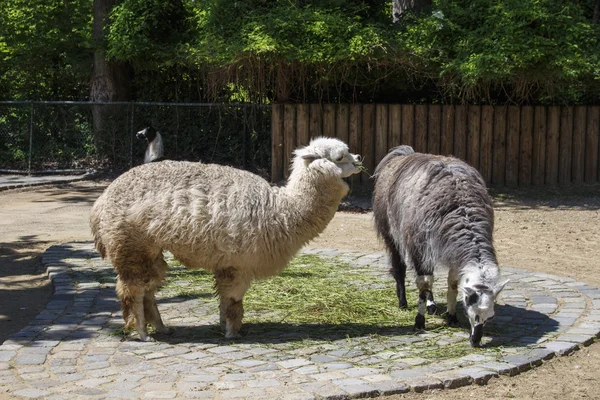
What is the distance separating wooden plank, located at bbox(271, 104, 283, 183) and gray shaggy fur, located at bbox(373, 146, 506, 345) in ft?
29.6

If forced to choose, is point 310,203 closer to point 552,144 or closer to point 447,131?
point 447,131

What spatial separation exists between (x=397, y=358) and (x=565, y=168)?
11753 mm

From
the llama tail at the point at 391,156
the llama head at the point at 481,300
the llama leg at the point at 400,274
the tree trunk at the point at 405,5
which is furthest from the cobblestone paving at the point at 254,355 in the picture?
the tree trunk at the point at 405,5

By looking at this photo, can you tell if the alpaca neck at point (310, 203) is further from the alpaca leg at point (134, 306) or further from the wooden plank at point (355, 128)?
the wooden plank at point (355, 128)

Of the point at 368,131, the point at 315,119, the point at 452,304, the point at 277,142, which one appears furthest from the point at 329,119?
the point at 452,304

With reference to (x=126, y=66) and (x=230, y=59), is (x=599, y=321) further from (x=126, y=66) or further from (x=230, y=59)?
(x=126, y=66)

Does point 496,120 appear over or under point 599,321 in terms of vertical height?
over

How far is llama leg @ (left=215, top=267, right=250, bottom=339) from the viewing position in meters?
6.52

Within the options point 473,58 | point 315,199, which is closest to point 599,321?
point 315,199

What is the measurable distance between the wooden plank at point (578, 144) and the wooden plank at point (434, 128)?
2.92 metres

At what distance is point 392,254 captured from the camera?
7.60m

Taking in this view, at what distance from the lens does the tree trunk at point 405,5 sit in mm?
16987

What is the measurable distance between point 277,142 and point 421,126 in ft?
9.71

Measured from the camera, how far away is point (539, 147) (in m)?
16.4
